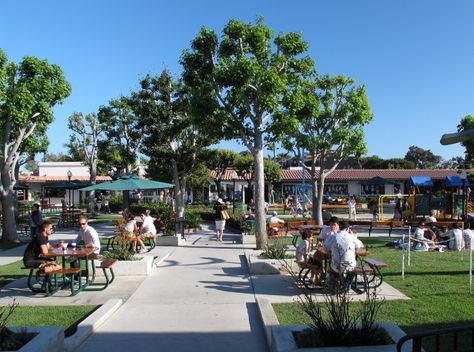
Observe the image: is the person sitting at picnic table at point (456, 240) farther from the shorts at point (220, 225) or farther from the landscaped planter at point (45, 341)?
the landscaped planter at point (45, 341)

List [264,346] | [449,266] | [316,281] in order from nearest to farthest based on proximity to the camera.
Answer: [264,346] → [316,281] → [449,266]

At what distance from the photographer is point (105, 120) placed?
89.4 ft

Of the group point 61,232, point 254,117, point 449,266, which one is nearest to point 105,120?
point 61,232

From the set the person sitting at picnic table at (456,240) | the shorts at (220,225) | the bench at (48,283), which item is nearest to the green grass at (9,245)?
the shorts at (220,225)

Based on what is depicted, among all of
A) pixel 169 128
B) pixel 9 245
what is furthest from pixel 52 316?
pixel 169 128

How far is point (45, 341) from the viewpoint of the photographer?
14.9ft

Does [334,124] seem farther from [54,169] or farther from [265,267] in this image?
[54,169]

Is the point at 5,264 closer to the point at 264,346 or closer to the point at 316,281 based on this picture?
the point at 316,281

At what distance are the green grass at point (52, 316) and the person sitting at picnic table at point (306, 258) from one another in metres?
3.74

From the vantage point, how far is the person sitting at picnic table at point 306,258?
8.60m

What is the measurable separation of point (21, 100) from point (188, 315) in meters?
11.5

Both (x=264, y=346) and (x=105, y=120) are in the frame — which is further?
(x=105, y=120)

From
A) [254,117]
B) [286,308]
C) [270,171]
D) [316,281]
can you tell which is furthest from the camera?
[270,171]

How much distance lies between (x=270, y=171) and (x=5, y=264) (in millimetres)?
30349
